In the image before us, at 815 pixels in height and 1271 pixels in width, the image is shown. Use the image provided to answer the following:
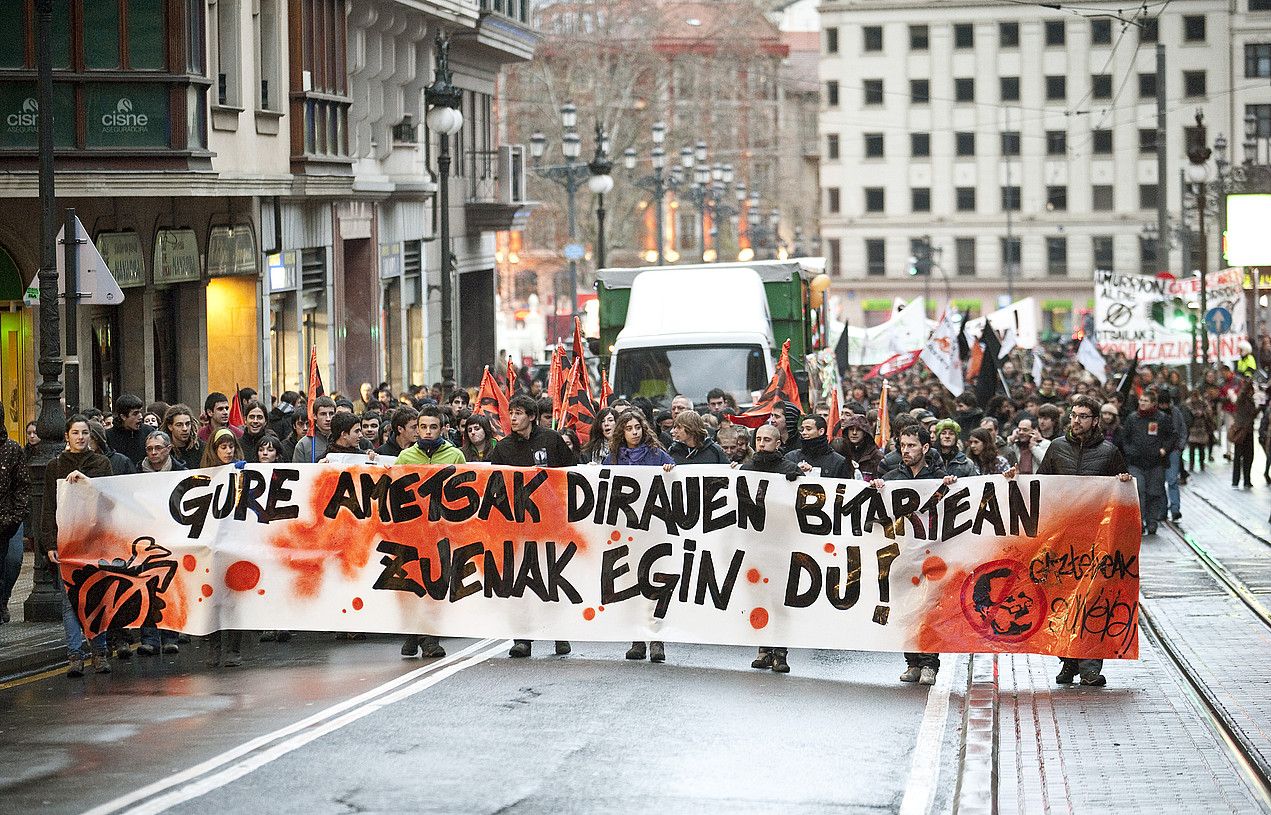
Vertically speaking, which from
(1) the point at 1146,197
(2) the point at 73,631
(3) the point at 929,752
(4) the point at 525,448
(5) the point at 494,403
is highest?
(1) the point at 1146,197

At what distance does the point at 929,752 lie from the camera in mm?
10922

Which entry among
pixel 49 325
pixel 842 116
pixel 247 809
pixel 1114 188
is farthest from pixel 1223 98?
pixel 247 809

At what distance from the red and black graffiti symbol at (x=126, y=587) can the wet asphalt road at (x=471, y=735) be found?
376 mm

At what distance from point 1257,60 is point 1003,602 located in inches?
3572

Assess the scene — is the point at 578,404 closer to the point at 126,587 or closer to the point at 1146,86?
the point at 126,587

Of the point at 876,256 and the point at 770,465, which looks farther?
the point at 876,256

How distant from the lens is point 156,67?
78.3 feet

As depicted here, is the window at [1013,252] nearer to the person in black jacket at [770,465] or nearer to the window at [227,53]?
the window at [227,53]

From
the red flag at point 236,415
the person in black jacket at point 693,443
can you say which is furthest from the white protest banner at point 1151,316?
the person in black jacket at point 693,443

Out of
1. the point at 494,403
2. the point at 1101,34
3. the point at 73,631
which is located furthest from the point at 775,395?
the point at 1101,34

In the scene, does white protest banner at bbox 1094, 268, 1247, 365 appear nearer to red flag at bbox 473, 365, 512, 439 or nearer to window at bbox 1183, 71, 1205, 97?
red flag at bbox 473, 365, 512, 439

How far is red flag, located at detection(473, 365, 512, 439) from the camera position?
2103 centimetres

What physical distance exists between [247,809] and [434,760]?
1.30 metres

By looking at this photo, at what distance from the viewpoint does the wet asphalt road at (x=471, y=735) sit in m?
9.63
